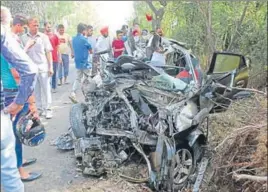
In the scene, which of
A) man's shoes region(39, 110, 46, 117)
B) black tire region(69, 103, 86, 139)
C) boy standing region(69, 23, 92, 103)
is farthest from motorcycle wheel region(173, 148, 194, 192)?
boy standing region(69, 23, 92, 103)

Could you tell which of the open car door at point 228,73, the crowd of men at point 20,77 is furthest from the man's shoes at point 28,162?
the open car door at point 228,73

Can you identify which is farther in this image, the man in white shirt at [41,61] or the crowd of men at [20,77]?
the man in white shirt at [41,61]

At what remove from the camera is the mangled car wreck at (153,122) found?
14.7 feet

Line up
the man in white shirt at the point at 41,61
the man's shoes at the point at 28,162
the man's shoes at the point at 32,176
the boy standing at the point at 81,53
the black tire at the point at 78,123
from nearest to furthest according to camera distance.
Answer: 1. the man's shoes at the point at 32,176
2. the man's shoes at the point at 28,162
3. the black tire at the point at 78,123
4. the man in white shirt at the point at 41,61
5. the boy standing at the point at 81,53

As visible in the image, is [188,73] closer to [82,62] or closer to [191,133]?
[191,133]

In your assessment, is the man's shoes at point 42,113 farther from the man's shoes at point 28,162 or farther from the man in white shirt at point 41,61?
the man's shoes at point 28,162

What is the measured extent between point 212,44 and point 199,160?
5.99 metres

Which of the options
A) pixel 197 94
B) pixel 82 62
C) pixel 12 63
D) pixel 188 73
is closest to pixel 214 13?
pixel 82 62

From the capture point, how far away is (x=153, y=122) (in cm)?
466

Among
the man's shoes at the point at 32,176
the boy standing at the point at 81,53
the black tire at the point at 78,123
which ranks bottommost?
the man's shoes at the point at 32,176

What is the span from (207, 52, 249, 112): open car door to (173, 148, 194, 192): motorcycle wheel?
81 cm

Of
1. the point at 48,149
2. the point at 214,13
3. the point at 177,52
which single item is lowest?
the point at 48,149

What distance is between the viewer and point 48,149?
5887 mm

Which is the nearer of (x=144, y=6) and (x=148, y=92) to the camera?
(x=148, y=92)
